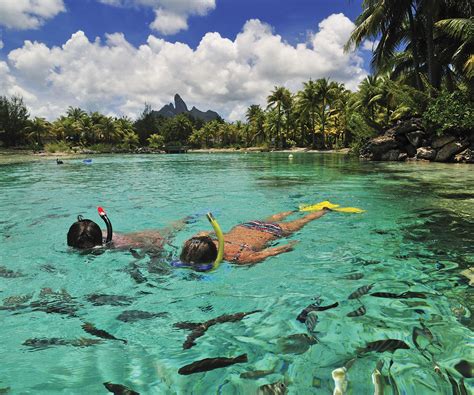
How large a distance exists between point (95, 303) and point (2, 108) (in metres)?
76.0

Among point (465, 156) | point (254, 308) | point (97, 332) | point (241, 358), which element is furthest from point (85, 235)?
point (465, 156)

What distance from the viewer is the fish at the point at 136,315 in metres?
3.47

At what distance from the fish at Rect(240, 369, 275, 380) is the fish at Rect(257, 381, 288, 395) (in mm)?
108

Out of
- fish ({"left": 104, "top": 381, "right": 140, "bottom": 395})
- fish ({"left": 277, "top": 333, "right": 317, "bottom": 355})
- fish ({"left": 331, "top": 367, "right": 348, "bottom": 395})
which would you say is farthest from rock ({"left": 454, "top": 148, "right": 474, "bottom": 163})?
fish ({"left": 104, "top": 381, "right": 140, "bottom": 395})

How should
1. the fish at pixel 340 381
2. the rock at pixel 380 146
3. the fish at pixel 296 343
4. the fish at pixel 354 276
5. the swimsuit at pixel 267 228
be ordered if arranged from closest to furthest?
1. the fish at pixel 340 381
2. the fish at pixel 296 343
3. the fish at pixel 354 276
4. the swimsuit at pixel 267 228
5. the rock at pixel 380 146

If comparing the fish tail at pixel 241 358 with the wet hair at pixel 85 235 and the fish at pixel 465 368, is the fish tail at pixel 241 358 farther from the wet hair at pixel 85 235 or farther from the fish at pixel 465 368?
the wet hair at pixel 85 235

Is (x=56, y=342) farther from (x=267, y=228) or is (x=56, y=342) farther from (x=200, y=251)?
(x=267, y=228)

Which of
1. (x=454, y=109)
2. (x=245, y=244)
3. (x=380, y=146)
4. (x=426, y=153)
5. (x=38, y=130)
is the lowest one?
(x=245, y=244)

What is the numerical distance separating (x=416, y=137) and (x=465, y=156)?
4293 mm

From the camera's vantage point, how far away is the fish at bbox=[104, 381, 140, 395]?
2.43 metres

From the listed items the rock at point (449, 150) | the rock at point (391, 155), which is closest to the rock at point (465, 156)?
the rock at point (449, 150)

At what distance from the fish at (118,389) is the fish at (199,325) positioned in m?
0.61

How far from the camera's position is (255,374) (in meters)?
2.60

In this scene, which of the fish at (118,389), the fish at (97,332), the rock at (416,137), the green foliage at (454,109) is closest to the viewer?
the fish at (118,389)
